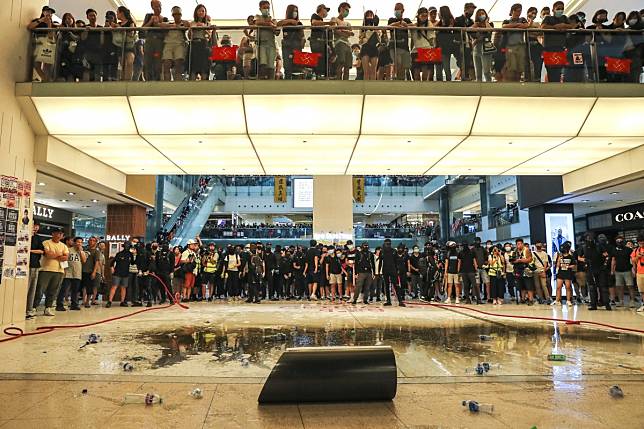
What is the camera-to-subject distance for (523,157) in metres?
10.7

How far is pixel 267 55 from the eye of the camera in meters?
8.23

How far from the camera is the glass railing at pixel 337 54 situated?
805 cm

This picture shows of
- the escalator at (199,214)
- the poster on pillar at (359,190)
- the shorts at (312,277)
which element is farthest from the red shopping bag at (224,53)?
the poster on pillar at (359,190)

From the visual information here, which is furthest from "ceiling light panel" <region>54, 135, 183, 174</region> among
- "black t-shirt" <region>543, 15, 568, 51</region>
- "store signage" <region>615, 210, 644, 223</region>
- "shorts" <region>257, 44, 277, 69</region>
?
"store signage" <region>615, 210, 644, 223</region>

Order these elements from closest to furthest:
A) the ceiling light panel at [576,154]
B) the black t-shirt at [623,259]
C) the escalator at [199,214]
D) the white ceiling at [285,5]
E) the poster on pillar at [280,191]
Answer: the ceiling light panel at [576,154] < the black t-shirt at [623,259] < the white ceiling at [285,5] < the escalator at [199,214] < the poster on pillar at [280,191]

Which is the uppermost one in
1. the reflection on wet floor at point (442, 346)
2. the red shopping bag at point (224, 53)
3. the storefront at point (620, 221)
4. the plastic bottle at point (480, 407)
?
the red shopping bag at point (224, 53)

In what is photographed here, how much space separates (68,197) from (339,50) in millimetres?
9947

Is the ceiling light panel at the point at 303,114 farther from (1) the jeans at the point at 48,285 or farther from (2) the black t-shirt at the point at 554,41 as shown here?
(1) the jeans at the point at 48,285

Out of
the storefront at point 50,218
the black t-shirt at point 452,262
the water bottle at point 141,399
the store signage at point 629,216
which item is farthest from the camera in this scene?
the store signage at point 629,216

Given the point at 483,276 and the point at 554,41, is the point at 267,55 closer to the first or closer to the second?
the point at 554,41

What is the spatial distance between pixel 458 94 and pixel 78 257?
933 cm

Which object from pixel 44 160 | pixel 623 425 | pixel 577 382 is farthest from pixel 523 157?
pixel 44 160

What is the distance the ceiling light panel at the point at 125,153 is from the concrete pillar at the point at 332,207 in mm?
8388

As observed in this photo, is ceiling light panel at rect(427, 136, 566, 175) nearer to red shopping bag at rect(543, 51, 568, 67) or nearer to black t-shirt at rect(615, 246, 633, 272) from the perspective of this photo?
red shopping bag at rect(543, 51, 568, 67)
